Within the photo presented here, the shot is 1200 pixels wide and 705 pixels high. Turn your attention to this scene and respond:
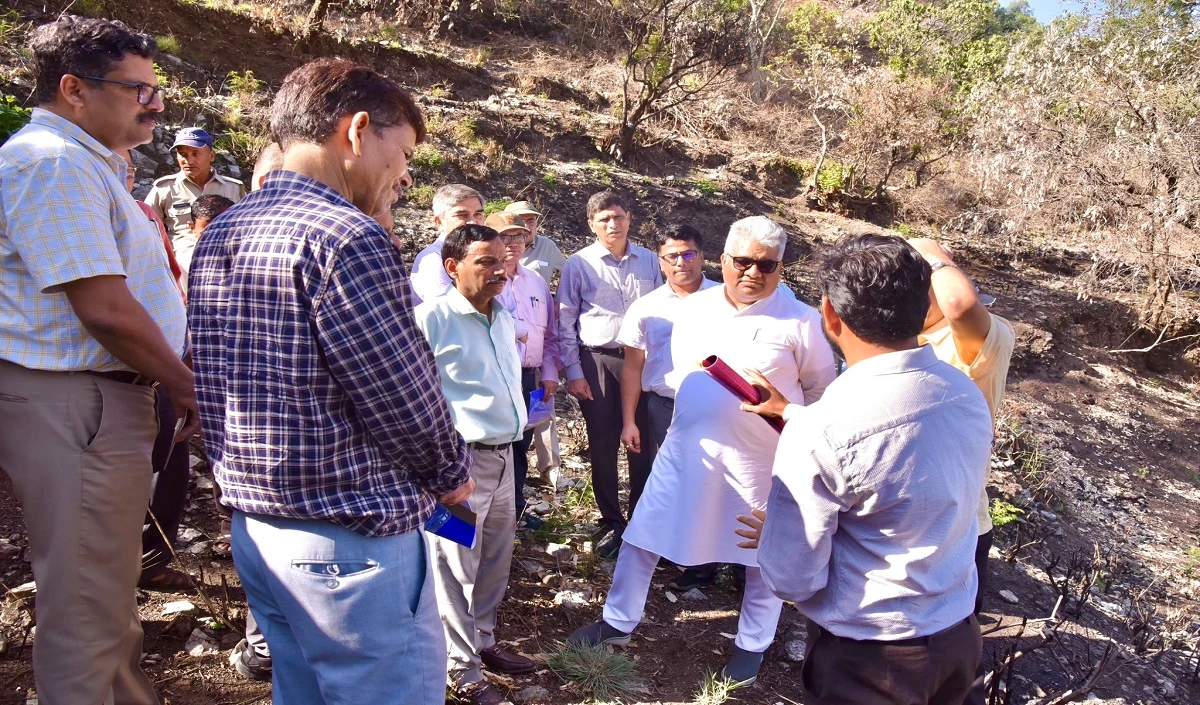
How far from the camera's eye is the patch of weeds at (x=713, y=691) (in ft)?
10.7

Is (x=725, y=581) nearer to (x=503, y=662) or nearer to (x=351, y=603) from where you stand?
(x=503, y=662)

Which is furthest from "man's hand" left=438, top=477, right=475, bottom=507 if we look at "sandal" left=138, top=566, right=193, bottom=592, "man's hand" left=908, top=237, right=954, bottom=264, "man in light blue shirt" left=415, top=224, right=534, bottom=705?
"sandal" left=138, top=566, right=193, bottom=592

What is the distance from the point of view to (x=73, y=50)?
218 cm

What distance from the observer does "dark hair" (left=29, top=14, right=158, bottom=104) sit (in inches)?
85.4

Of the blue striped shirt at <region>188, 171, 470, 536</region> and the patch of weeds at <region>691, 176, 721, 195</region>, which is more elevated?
the blue striped shirt at <region>188, 171, 470, 536</region>

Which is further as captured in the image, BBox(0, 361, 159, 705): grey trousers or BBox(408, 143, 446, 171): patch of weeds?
BBox(408, 143, 446, 171): patch of weeds

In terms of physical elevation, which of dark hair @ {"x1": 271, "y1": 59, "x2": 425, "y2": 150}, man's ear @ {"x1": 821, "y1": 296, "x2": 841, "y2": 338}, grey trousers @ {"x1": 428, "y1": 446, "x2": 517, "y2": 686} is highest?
dark hair @ {"x1": 271, "y1": 59, "x2": 425, "y2": 150}

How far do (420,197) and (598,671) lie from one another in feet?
19.8

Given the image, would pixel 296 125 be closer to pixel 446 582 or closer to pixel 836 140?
pixel 446 582

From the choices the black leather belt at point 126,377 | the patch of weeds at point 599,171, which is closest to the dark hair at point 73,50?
the black leather belt at point 126,377

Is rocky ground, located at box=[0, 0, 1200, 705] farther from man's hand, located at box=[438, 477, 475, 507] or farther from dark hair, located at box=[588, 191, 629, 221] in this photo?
dark hair, located at box=[588, 191, 629, 221]

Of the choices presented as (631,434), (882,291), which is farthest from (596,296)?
(882,291)

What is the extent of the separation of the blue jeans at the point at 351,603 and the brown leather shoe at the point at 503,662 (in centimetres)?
161

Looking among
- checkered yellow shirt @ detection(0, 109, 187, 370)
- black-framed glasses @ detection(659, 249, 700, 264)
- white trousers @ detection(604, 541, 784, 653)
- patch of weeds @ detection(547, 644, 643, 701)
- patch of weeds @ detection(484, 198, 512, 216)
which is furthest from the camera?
patch of weeds @ detection(484, 198, 512, 216)
